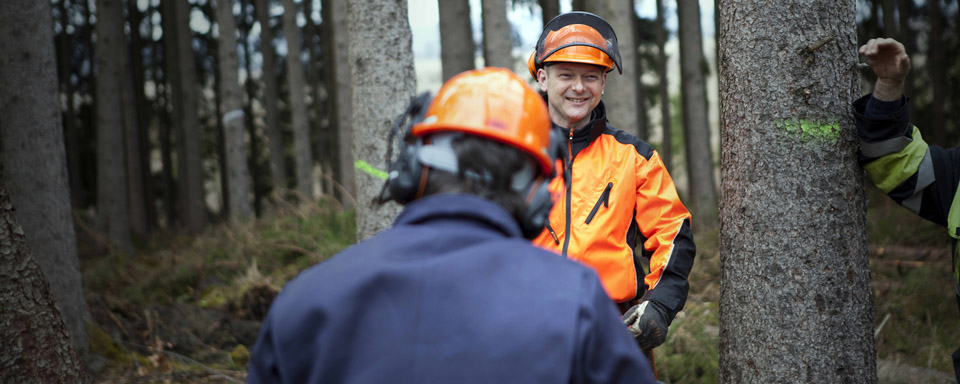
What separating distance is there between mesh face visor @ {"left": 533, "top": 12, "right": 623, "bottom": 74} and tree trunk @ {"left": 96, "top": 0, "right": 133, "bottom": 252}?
12.4 metres

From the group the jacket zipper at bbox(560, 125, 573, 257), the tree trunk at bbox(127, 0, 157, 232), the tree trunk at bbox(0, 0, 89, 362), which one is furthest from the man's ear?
the tree trunk at bbox(127, 0, 157, 232)

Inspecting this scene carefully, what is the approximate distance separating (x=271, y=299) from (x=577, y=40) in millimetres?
5463

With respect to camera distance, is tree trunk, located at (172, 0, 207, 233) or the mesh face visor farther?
tree trunk, located at (172, 0, 207, 233)

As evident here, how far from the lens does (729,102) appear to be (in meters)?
3.19

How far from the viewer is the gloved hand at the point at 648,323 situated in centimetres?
264

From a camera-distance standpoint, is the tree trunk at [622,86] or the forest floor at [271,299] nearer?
the forest floor at [271,299]

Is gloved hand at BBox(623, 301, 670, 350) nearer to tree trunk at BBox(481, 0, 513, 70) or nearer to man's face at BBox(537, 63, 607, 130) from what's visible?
man's face at BBox(537, 63, 607, 130)

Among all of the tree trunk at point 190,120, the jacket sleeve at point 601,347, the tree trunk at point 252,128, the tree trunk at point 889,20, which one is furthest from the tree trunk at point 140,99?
the jacket sleeve at point 601,347

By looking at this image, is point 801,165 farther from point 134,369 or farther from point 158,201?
point 158,201

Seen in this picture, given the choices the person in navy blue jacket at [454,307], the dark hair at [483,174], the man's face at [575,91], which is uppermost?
the man's face at [575,91]

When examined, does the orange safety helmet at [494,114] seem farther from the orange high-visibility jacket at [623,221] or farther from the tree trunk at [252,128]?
the tree trunk at [252,128]

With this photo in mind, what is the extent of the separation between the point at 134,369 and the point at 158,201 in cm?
2406

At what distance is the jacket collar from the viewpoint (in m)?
1.39

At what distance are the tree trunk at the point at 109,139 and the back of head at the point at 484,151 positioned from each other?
13449mm
